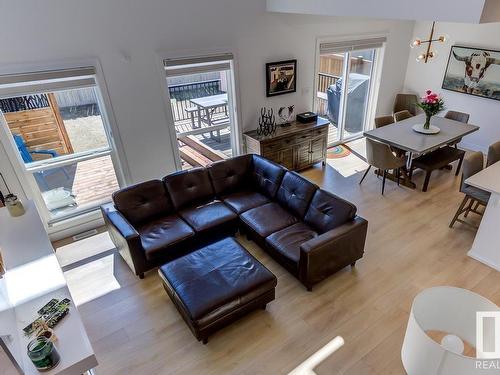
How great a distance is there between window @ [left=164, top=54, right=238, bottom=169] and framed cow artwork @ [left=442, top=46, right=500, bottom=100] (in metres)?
4.38

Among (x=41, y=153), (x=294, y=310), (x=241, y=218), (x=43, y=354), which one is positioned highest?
(x=41, y=153)

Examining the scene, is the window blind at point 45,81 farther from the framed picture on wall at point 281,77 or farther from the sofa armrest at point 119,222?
the framed picture on wall at point 281,77

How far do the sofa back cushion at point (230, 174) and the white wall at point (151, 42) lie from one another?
0.85 meters

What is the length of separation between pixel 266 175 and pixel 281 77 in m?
1.96

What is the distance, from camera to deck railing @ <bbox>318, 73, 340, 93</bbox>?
6155mm

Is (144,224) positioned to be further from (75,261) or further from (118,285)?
(75,261)

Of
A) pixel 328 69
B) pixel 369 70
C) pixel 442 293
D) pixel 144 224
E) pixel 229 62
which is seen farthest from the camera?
pixel 369 70

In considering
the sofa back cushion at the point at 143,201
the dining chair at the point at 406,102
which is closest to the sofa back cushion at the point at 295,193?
the sofa back cushion at the point at 143,201

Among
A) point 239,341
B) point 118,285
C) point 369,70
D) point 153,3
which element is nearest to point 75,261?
point 118,285

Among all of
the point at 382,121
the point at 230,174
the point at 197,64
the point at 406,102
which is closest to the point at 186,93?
the point at 197,64

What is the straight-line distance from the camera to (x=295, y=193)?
3857mm

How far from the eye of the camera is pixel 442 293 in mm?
1409

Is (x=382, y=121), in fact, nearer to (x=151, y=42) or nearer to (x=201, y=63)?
(x=201, y=63)

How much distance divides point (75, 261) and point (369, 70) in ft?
20.5
